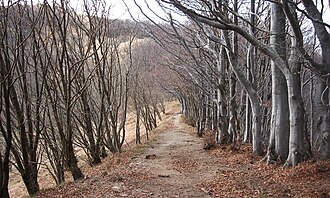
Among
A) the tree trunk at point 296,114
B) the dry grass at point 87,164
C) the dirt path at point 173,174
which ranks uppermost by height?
the tree trunk at point 296,114

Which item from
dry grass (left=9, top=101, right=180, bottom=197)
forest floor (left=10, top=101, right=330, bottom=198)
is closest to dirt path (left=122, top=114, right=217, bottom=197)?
forest floor (left=10, top=101, right=330, bottom=198)

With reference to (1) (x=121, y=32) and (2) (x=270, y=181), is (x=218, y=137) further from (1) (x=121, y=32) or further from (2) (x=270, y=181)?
(2) (x=270, y=181)

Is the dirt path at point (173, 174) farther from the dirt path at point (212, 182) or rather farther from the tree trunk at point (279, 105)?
the tree trunk at point (279, 105)

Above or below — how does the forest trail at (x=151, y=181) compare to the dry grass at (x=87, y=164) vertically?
above

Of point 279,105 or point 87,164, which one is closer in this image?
point 279,105

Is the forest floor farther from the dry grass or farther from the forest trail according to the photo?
the dry grass

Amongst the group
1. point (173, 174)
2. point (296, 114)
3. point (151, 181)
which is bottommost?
point (173, 174)

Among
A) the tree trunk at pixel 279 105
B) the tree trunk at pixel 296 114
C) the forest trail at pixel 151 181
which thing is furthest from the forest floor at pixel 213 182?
the tree trunk at pixel 279 105

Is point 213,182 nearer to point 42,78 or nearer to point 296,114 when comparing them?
point 296,114

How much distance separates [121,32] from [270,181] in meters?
12.0

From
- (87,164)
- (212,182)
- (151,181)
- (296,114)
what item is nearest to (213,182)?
(212,182)

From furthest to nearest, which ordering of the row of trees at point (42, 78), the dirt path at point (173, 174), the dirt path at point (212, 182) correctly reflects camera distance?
the row of trees at point (42, 78), the dirt path at point (173, 174), the dirt path at point (212, 182)

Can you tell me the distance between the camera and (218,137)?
15969 millimetres

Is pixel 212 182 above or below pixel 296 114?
below
